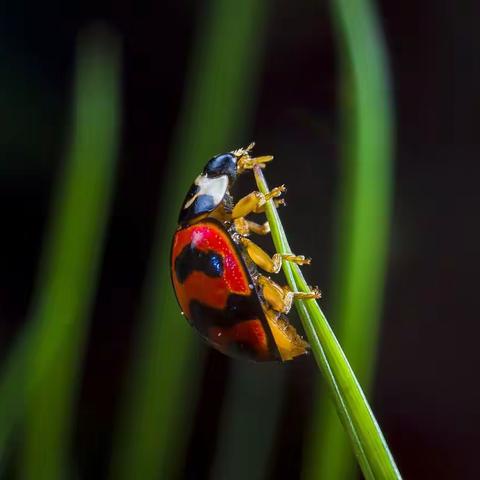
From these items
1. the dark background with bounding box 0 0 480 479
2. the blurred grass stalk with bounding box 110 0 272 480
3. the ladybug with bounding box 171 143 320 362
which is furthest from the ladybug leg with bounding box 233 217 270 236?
the dark background with bounding box 0 0 480 479

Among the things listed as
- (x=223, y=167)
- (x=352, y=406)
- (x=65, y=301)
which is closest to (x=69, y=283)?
(x=65, y=301)

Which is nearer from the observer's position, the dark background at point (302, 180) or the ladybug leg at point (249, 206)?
the ladybug leg at point (249, 206)

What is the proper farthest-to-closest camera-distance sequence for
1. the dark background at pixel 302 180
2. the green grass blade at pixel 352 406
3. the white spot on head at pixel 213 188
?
the dark background at pixel 302 180 < the white spot on head at pixel 213 188 < the green grass blade at pixel 352 406

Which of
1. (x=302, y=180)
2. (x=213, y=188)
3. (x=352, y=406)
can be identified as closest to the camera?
(x=352, y=406)

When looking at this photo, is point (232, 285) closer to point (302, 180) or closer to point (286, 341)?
point (286, 341)

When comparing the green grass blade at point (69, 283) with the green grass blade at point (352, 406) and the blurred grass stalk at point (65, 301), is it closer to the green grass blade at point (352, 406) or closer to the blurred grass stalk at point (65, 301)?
the blurred grass stalk at point (65, 301)

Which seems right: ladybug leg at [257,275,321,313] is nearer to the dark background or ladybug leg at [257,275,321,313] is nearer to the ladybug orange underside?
the ladybug orange underside

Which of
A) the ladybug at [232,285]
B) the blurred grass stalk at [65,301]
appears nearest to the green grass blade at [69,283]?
the blurred grass stalk at [65,301]
